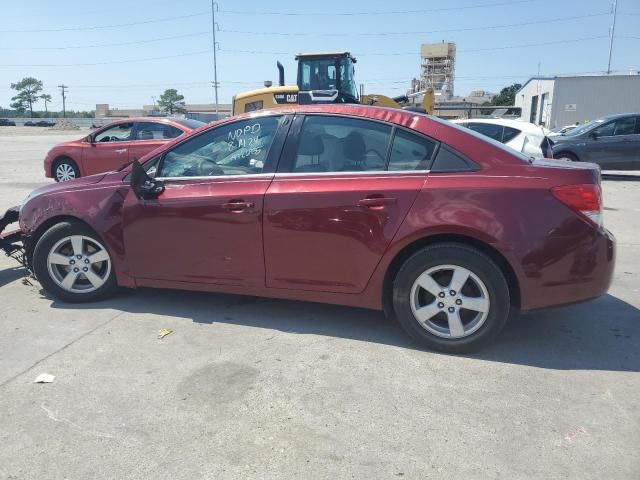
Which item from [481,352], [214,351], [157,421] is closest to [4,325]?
[214,351]

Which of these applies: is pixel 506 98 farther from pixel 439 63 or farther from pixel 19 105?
pixel 19 105

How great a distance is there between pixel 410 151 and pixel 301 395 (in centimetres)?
182

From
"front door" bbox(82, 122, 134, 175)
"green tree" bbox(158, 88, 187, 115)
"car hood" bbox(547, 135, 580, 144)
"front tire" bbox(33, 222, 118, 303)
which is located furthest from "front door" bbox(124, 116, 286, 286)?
"green tree" bbox(158, 88, 187, 115)

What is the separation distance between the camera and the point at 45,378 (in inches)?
132

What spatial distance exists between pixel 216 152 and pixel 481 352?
2527 mm

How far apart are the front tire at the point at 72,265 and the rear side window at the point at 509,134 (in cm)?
798

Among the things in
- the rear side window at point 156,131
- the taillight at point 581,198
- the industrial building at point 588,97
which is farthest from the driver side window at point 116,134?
the industrial building at point 588,97

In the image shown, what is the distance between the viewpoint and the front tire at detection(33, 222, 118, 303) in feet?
14.9

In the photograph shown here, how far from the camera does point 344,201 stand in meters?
3.68

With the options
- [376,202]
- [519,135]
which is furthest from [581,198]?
[519,135]

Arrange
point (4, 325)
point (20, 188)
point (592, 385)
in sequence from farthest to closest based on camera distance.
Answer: point (20, 188) → point (4, 325) → point (592, 385)

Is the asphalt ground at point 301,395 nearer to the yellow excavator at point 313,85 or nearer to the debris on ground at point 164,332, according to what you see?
the debris on ground at point 164,332

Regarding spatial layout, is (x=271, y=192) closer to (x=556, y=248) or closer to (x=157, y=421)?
(x=157, y=421)

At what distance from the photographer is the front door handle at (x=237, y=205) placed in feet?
12.8
